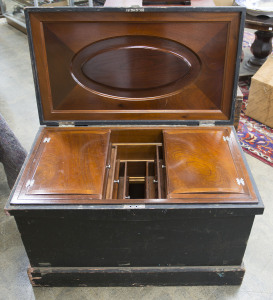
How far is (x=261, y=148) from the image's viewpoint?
7.45 feet

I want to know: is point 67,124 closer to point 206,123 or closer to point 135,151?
point 135,151

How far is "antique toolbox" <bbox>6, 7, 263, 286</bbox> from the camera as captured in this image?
1246 mm

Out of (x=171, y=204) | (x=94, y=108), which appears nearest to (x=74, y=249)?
(x=171, y=204)

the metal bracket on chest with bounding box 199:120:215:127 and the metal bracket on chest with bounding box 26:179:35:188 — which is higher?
the metal bracket on chest with bounding box 199:120:215:127

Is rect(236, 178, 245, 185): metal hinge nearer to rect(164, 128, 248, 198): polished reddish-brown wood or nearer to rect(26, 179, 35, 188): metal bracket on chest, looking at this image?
rect(164, 128, 248, 198): polished reddish-brown wood

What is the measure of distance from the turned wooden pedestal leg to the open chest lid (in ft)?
5.55

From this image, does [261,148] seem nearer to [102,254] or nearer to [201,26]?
[201,26]

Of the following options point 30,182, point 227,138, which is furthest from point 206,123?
point 30,182

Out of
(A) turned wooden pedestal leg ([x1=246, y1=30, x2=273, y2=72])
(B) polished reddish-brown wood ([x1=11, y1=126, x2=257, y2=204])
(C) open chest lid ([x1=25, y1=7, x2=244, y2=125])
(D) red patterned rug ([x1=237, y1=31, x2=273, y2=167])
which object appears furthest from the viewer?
(A) turned wooden pedestal leg ([x1=246, y1=30, x2=273, y2=72])

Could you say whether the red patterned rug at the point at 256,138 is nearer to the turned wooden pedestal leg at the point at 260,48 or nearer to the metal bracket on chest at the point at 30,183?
the turned wooden pedestal leg at the point at 260,48

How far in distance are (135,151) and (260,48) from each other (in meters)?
1.87

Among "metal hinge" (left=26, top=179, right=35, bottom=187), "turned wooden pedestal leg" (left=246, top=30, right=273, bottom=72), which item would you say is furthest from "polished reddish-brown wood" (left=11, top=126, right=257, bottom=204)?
"turned wooden pedestal leg" (left=246, top=30, right=273, bottom=72)

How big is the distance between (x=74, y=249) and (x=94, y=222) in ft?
0.60

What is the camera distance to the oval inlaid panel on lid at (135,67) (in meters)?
1.42
